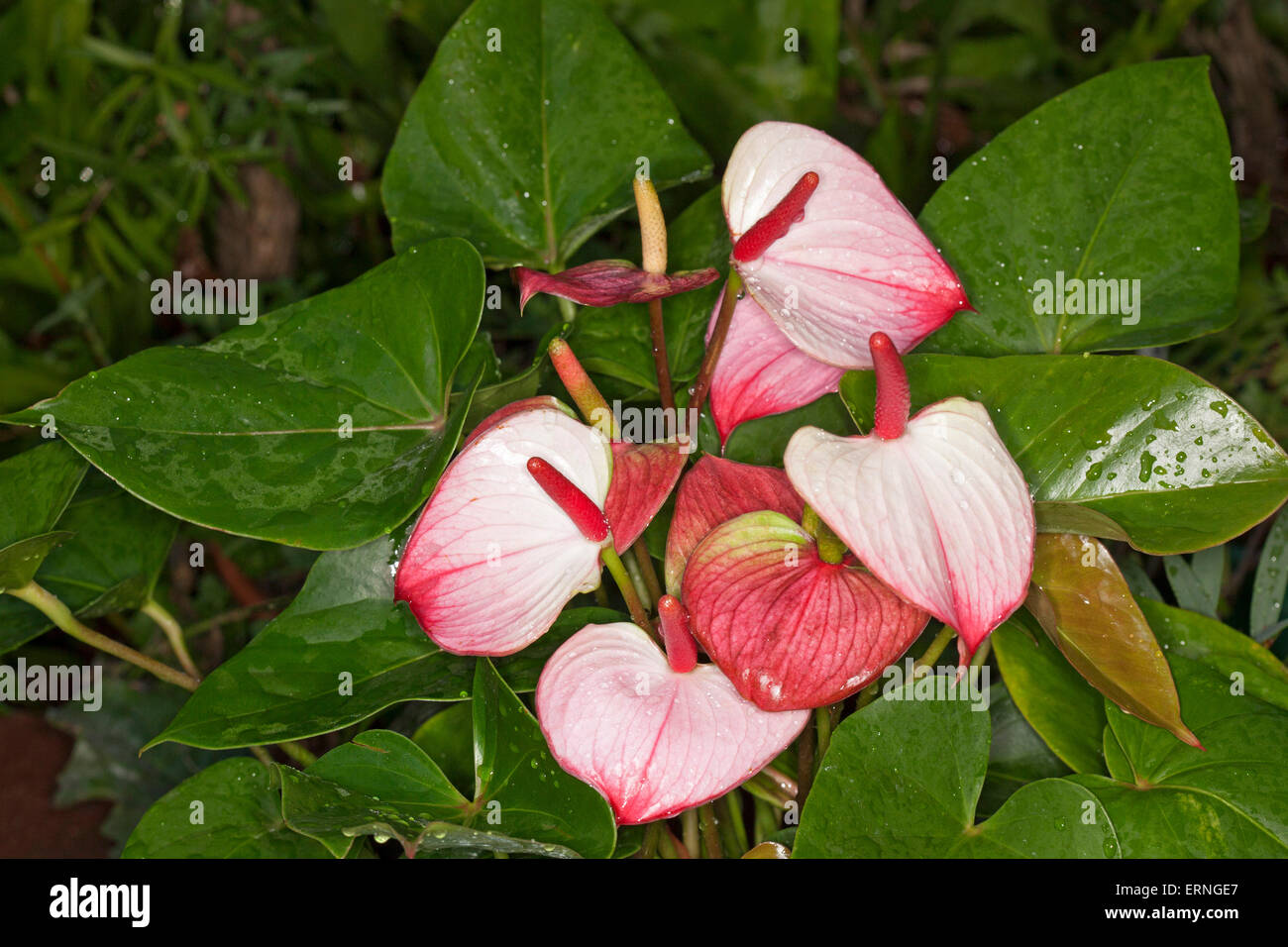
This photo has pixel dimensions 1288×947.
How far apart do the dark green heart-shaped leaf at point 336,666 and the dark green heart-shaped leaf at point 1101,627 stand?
213 millimetres

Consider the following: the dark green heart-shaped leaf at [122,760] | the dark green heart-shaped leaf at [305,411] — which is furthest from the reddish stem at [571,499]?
the dark green heart-shaped leaf at [122,760]

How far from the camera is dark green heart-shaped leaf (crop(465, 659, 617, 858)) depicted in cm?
46

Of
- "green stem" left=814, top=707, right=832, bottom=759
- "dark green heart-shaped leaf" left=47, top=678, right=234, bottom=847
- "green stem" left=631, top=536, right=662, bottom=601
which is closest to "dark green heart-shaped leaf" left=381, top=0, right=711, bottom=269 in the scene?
"green stem" left=631, top=536, right=662, bottom=601

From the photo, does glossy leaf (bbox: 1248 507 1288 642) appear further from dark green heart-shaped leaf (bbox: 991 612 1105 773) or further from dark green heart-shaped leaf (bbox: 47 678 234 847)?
dark green heart-shaped leaf (bbox: 47 678 234 847)

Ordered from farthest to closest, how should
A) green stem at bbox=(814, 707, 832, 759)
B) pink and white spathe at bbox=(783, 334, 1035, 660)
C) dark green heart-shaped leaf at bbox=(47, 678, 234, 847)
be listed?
dark green heart-shaped leaf at bbox=(47, 678, 234, 847) → green stem at bbox=(814, 707, 832, 759) → pink and white spathe at bbox=(783, 334, 1035, 660)

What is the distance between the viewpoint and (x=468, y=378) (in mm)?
602

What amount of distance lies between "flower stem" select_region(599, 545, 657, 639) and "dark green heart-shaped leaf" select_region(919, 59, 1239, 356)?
24 cm

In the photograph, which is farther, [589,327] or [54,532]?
[589,327]

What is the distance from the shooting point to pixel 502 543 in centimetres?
45

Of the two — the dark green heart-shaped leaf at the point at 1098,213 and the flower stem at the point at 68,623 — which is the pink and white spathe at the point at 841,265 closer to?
the dark green heart-shaped leaf at the point at 1098,213

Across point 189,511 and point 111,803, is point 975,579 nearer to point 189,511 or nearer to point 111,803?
point 189,511

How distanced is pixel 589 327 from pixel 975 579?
0.99 feet

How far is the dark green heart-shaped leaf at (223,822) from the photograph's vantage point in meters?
0.55
